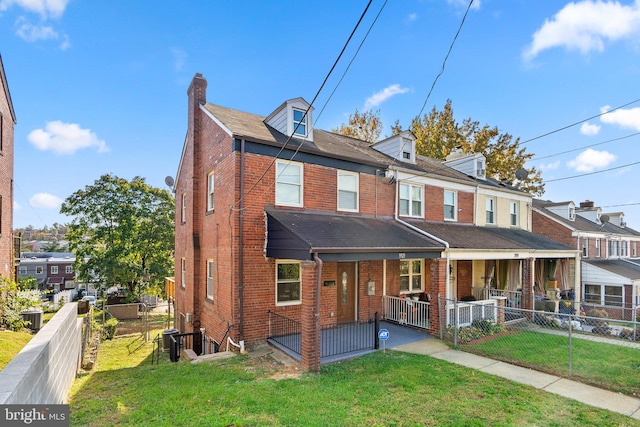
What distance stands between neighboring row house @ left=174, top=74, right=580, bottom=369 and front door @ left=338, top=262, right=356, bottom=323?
0.04 meters

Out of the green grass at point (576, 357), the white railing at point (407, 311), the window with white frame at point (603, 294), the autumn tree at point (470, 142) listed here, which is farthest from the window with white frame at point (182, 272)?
the window with white frame at point (603, 294)

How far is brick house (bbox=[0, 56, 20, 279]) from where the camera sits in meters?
14.4

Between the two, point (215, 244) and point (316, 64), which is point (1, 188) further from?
point (316, 64)

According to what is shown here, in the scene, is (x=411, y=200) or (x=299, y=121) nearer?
(x=299, y=121)

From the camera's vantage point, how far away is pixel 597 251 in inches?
1045

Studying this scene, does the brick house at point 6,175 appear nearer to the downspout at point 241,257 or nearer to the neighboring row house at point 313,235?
the neighboring row house at point 313,235

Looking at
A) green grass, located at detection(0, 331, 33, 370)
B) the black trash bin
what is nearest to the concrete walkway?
the black trash bin

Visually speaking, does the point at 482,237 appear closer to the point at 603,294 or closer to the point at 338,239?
the point at 338,239

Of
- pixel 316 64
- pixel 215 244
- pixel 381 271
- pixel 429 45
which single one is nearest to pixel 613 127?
pixel 429 45

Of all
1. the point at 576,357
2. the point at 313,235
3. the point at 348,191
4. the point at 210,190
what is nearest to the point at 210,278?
the point at 210,190

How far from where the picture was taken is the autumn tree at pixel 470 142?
28.1 metres

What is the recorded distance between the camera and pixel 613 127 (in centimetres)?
1147

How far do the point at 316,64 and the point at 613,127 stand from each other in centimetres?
1138

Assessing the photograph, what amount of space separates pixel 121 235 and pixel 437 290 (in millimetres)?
25287
